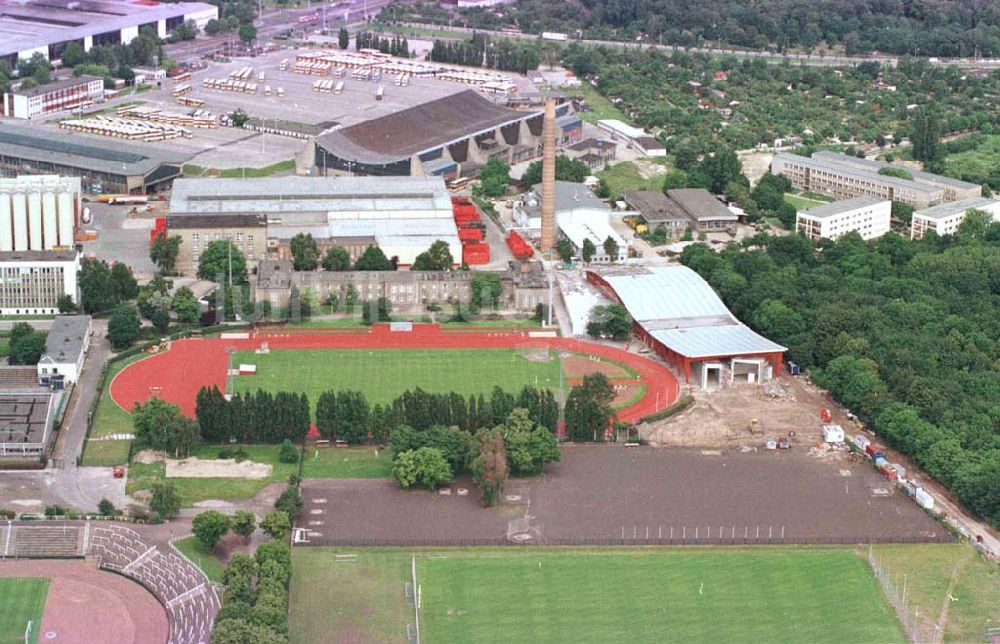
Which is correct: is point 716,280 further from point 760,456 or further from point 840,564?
point 840,564

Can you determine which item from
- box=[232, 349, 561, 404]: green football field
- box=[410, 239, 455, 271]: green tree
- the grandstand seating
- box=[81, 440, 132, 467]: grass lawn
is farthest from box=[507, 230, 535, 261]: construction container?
the grandstand seating

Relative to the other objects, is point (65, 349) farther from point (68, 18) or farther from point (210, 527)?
point (68, 18)

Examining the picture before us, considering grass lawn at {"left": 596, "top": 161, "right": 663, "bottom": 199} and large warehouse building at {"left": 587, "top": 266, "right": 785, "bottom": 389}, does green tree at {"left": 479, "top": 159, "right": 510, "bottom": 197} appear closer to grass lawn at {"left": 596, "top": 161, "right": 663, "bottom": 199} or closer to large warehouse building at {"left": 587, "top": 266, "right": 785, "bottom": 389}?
grass lawn at {"left": 596, "top": 161, "right": 663, "bottom": 199}

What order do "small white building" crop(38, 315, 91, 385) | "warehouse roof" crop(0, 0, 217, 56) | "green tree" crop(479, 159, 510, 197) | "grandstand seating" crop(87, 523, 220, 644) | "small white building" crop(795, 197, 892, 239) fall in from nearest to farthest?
"grandstand seating" crop(87, 523, 220, 644)
"small white building" crop(38, 315, 91, 385)
"small white building" crop(795, 197, 892, 239)
"green tree" crop(479, 159, 510, 197)
"warehouse roof" crop(0, 0, 217, 56)

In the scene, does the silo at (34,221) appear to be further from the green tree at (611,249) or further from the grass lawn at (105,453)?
the green tree at (611,249)

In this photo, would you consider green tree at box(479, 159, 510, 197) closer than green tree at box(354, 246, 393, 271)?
No

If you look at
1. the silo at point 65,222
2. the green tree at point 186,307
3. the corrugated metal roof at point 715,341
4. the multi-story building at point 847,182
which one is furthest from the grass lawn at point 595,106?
the green tree at point 186,307
